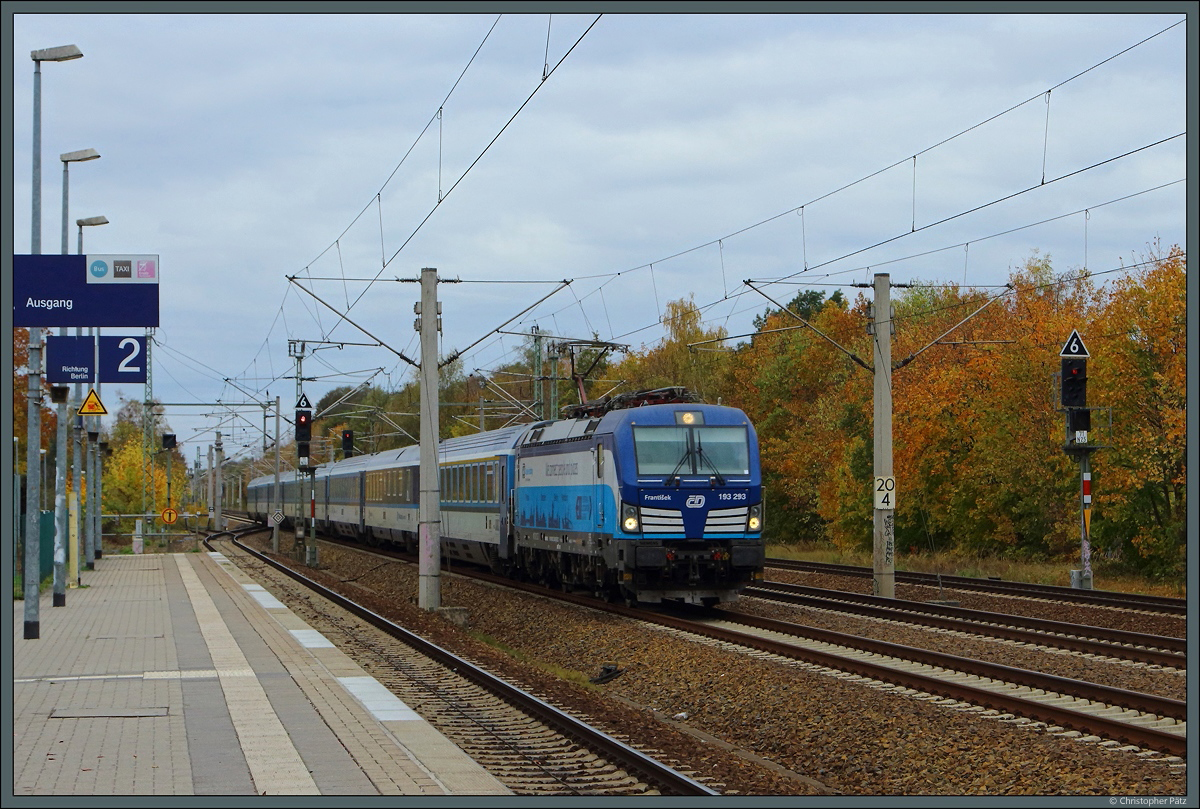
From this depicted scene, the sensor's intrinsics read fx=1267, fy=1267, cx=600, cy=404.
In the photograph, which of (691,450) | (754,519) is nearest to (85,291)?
(691,450)

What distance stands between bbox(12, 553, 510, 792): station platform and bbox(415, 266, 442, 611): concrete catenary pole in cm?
365

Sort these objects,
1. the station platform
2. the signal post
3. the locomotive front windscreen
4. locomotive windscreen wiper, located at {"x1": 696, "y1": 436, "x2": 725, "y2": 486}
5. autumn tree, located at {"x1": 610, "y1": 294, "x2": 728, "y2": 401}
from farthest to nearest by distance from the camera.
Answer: autumn tree, located at {"x1": 610, "y1": 294, "x2": 728, "y2": 401} < the signal post < locomotive windscreen wiper, located at {"x1": 696, "y1": 436, "x2": 725, "y2": 486} < the locomotive front windscreen < the station platform

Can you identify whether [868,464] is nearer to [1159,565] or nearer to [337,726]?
[1159,565]

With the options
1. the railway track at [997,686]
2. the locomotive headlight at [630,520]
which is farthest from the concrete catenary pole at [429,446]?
the railway track at [997,686]

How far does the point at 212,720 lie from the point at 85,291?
26.1ft

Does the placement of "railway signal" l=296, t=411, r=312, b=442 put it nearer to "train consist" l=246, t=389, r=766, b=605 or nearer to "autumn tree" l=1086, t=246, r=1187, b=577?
"train consist" l=246, t=389, r=766, b=605

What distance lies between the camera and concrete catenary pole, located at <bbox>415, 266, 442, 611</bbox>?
23531mm

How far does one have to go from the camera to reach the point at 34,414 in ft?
62.2

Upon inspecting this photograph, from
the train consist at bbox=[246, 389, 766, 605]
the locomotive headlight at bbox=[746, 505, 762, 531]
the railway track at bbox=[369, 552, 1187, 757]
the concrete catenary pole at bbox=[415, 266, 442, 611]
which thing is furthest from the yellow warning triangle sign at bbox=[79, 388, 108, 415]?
the locomotive headlight at bbox=[746, 505, 762, 531]

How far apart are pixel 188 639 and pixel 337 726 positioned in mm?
7882

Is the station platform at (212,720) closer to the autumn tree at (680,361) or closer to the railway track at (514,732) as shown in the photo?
the railway track at (514,732)

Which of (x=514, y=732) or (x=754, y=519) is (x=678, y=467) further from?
(x=514, y=732)

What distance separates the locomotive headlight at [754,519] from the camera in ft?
69.7

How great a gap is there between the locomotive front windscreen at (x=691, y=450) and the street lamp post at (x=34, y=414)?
363 inches
